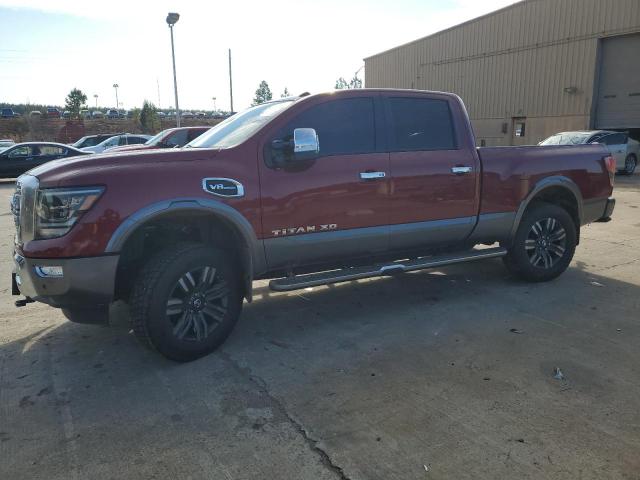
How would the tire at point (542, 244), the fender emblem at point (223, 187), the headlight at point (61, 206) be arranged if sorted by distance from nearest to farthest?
the headlight at point (61, 206)
the fender emblem at point (223, 187)
the tire at point (542, 244)

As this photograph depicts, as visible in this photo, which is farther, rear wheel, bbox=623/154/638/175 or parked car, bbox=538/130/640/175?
rear wheel, bbox=623/154/638/175

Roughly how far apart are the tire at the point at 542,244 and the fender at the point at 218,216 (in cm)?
299

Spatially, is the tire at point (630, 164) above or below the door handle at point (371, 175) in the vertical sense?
below

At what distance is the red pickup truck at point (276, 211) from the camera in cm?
348

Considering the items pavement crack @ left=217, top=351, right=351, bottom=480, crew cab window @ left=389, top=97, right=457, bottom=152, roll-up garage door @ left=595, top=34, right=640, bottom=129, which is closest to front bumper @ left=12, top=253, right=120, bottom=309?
pavement crack @ left=217, top=351, right=351, bottom=480

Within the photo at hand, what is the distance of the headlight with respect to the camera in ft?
11.1

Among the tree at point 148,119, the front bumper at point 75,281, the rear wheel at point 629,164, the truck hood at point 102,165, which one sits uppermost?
the tree at point 148,119

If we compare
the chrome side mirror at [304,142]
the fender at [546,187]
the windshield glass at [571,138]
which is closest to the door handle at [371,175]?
the chrome side mirror at [304,142]

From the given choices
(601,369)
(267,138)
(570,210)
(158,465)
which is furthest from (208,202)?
(570,210)

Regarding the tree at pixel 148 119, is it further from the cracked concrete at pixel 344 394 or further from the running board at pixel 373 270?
the running board at pixel 373 270

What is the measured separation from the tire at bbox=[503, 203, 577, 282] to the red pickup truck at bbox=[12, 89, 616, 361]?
17 mm

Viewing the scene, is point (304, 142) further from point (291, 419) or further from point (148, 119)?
point (148, 119)

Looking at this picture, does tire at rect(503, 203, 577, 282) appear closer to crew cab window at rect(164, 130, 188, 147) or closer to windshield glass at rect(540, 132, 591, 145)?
crew cab window at rect(164, 130, 188, 147)

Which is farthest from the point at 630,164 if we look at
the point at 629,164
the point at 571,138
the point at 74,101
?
the point at 74,101
